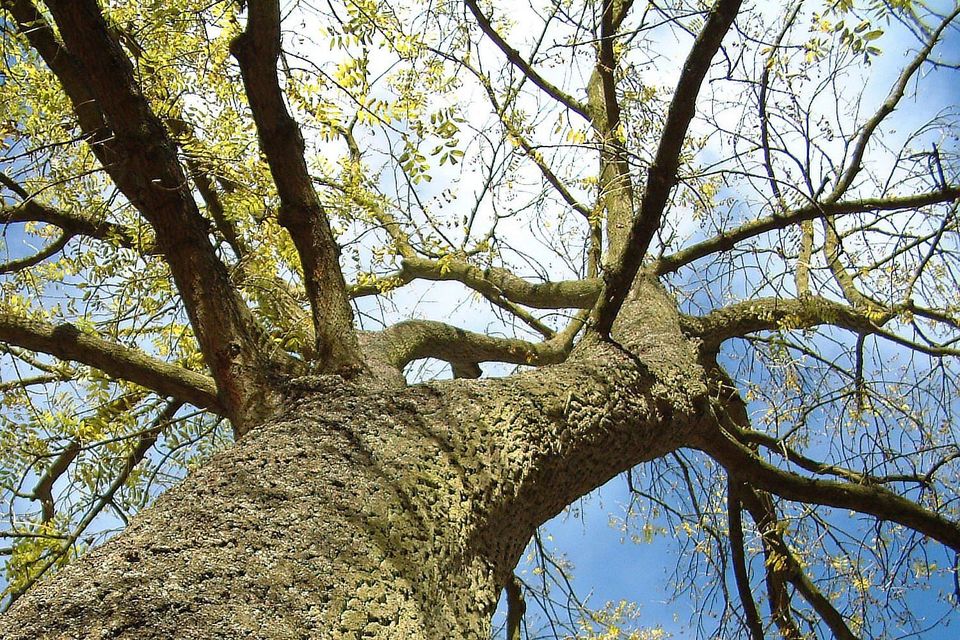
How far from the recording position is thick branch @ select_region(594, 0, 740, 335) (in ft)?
6.50

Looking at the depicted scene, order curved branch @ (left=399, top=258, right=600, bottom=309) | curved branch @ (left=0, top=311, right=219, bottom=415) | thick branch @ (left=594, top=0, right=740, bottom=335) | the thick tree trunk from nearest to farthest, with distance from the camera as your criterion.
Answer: the thick tree trunk → thick branch @ (left=594, top=0, right=740, bottom=335) → curved branch @ (left=0, top=311, right=219, bottom=415) → curved branch @ (left=399, top=258, right=600, bottom=309)

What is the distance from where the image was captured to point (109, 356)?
8.89ft

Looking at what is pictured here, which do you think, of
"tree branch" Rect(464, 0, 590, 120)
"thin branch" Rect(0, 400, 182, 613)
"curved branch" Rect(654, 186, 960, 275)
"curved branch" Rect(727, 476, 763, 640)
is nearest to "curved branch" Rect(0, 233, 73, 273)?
"thin branch" Rect(0, 400, 182, 613)

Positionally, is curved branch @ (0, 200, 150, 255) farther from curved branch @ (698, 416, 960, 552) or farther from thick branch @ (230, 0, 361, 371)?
curved branch @ (698, 416, 960, 552)

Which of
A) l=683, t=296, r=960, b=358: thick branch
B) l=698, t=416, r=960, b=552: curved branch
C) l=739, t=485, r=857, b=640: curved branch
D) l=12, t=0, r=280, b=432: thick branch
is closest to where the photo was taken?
l=12, t=0, r=280, b=432: thick branch

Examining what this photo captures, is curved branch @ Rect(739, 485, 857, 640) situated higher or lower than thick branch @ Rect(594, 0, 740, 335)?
lower

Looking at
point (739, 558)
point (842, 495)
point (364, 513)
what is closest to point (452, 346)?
point (739, 558)

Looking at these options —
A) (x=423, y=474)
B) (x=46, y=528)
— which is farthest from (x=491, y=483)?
(x=46, y=528)

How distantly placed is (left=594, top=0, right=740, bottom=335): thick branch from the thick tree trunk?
0.88 feet

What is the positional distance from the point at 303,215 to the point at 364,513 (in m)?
1.20

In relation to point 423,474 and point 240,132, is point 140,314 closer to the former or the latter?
point 240,132

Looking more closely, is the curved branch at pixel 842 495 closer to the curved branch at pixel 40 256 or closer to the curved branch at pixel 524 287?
the curved branch at pixel 524 287

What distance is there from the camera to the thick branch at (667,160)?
6.50 ft

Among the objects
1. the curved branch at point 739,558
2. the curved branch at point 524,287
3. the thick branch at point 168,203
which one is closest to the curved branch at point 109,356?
the thick branch at point 168,203
